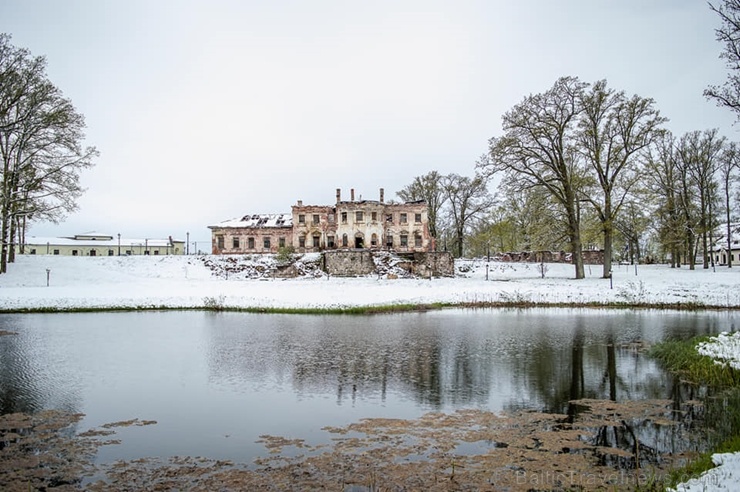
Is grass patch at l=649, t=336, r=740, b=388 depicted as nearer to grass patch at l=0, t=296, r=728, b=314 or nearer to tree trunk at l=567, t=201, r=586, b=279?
grass patch at l=0, t=296, r=728, b=314

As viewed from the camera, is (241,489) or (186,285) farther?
(186,285)

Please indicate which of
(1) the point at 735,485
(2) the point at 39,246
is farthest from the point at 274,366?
(2) the point at 39,246

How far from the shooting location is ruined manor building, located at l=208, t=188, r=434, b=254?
2359 inches

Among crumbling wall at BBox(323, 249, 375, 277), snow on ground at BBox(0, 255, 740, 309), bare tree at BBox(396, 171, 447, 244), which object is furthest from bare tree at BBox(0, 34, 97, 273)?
bare tree at BBox(396, 171, 447, 244)

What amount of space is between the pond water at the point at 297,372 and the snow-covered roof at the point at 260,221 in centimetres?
4128

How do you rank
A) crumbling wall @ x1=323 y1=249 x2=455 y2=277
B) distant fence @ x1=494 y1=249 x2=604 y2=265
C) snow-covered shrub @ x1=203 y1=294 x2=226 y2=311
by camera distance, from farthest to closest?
distant fence @ x1=494 y1=249 x2=604 y2=265 < crumbling wall @ x1=323 y1=249 x2=455 y2=277 < snow-covered shrub @ x1=203 y1=294 x2=226 y2=311

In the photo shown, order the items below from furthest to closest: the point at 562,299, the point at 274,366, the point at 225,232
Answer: the point at 225,232, the point at 562,299, the point at 274,366

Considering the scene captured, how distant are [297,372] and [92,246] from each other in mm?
84941

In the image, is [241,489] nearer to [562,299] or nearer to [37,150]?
[562,299]

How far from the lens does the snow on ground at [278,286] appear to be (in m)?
30.5

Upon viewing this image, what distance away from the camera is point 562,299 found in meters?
32.3

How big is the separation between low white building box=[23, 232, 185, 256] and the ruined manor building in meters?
25.0

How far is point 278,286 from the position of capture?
41656 millimetres

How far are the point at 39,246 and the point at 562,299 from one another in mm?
84974
